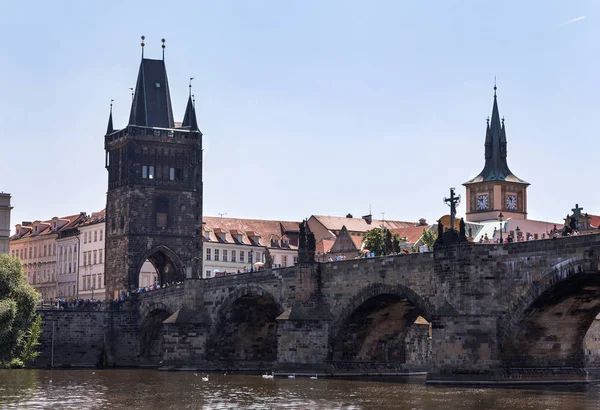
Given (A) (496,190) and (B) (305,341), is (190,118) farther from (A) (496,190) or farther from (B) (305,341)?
(A) (496,190)

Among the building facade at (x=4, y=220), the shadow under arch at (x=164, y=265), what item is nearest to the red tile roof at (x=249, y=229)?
the shadow under arch at (x=164, y=265)

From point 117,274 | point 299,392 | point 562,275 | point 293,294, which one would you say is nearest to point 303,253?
point 293,294

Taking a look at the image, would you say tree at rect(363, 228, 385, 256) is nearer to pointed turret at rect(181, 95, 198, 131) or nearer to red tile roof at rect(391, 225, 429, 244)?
pointed turret at rect(181, 95, 198, 131)

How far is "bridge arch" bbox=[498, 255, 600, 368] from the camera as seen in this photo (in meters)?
54.8

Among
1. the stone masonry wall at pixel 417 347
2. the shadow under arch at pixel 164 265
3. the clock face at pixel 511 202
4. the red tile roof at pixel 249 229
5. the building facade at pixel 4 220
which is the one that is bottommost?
the stone masonry wall at pixel 417 347

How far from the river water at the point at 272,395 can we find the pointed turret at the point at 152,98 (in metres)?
41.5

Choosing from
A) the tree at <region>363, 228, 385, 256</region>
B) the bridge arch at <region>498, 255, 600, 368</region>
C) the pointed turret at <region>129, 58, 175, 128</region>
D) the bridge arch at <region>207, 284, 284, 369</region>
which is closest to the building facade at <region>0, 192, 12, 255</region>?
the pointed turret at <region>129, 58, 175, 128</region>

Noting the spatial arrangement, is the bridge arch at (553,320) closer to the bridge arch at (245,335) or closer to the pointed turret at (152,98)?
the bridge arch at (245,335)

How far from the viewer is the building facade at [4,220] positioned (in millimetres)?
100438

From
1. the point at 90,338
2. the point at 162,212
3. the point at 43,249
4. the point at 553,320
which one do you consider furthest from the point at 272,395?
the point at 43,249

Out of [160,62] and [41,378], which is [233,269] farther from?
[41,378]

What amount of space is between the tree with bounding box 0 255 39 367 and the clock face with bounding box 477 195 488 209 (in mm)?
94246

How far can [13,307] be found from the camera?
261 feet

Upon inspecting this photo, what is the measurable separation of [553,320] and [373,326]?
47.7 feet
